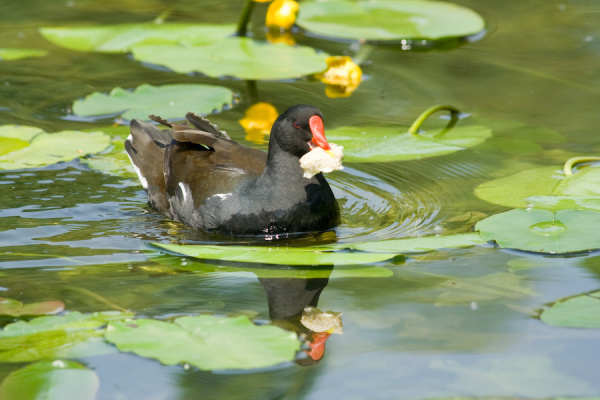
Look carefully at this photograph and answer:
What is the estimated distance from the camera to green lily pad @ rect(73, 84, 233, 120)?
5141 millimetres

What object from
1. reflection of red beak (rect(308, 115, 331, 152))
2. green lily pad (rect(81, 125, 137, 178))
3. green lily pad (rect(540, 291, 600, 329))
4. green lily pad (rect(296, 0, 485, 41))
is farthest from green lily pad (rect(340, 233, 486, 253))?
green lily pad (rect(296, 0, 485, 41))

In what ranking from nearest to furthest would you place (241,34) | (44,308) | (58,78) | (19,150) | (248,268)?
(44,308), (248,268), (19,150), (58,78), (241,34)

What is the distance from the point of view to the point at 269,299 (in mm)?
3008

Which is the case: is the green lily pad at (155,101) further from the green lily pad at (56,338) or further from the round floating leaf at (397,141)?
the green lily pad at (56,338)

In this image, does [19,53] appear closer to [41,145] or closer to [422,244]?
[41,145]

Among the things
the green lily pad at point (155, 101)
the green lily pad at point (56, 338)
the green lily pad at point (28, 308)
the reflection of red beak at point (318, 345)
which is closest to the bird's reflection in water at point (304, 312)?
the reflection of red beak at point (318, 345)

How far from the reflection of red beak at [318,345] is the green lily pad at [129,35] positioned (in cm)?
395

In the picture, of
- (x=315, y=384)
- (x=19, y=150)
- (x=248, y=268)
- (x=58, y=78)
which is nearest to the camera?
(x=315, y=384)

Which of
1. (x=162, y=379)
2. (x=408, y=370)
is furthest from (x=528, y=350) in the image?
(x=162, y=379)

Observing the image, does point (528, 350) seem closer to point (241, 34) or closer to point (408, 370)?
point (408, 370)

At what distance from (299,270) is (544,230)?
0.99 meters

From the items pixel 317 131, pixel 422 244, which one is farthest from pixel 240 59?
pixel 422 244

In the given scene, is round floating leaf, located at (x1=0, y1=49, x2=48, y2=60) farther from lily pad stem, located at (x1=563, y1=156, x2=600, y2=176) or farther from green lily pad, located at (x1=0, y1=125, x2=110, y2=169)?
lily pad stem, located at (x1=563, y1=156, x2=600, y2=176)

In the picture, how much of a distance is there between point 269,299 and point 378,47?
4.10m
